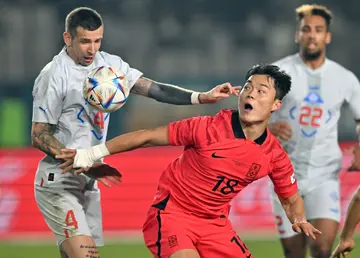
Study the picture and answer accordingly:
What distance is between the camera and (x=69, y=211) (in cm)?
667

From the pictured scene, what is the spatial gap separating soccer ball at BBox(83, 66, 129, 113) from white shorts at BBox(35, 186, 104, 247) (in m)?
0.80

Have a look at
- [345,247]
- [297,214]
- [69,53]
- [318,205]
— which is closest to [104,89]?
[69,53]

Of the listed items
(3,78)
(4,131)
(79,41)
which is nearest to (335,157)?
(79,41)

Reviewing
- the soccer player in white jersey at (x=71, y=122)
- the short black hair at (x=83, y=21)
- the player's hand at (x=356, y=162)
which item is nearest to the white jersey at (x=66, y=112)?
the soccer player in white jersey at (x=71, y=122)

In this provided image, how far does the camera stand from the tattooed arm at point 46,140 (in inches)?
253

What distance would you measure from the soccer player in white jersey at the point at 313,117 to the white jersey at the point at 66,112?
186 centimetres

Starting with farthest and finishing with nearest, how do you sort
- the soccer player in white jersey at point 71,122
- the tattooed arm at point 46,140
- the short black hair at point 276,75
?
the soccer player in white jersey at point 71,122
the tattooed arm at point 46,140
the short black hair at point 276,75

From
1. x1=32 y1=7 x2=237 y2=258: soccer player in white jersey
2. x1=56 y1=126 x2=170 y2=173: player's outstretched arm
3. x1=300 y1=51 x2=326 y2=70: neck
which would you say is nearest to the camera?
x1=56 y1=126 x2=170 y2=173: player's outstretched arm

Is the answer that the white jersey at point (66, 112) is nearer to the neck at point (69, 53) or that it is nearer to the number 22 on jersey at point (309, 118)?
the neck at point (69, 53)

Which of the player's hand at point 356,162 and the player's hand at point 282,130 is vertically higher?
the player's hand at point 282,130

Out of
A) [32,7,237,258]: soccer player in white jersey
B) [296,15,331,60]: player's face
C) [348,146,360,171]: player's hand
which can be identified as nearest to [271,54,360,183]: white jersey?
[296,15,331,60]: player's face

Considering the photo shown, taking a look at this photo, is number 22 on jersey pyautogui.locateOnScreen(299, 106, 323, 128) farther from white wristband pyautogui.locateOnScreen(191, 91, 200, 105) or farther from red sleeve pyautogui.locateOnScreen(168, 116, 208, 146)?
red sleeve pyautogui.locateOnScreen(168, 116, 208, 146)

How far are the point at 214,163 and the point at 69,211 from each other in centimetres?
124

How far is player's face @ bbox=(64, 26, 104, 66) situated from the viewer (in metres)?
6.53
